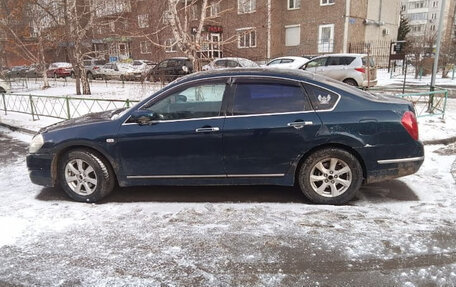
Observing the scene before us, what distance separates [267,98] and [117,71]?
23.7m

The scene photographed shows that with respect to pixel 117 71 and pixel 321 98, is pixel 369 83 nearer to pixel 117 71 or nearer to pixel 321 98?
pixel 321 98

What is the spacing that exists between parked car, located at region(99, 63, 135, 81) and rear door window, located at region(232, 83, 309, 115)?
66.9 feet

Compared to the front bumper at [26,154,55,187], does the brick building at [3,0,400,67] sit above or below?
above

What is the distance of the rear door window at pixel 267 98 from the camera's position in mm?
4242

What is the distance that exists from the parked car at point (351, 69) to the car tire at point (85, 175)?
1142 centimetres

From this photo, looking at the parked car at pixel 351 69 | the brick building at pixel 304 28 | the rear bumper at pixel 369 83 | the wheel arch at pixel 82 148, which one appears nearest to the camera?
the wheel arch at pixel 82 148

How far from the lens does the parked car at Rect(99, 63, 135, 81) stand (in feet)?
79.7

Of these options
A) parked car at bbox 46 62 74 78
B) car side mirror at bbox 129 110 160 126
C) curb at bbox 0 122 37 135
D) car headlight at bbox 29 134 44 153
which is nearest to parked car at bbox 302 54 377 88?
curb at bbox 0 122 37 135

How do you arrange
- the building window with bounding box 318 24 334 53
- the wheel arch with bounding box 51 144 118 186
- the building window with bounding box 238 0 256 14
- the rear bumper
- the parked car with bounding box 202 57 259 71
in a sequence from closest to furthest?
the wheel arch with bounding box 51 144 118 186, the building window with bounding box 238 0 256 14, the rear bumper, the parked car with bounding box 202 57 259 71, the building window with bounding box 318 24 334 53

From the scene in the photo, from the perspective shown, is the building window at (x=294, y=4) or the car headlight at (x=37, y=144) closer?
the car headlight at (x=37, y=144)

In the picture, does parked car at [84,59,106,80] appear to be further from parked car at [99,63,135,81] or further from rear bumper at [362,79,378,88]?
rear bumper at [362,79,378,88]

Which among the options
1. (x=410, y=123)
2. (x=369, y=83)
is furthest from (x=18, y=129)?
(x=369, y=83)

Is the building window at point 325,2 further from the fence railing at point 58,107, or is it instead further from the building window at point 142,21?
the fence railing at point 58,107

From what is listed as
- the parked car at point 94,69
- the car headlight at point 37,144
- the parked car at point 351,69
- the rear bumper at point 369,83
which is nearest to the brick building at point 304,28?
the parked car at point 94,69
